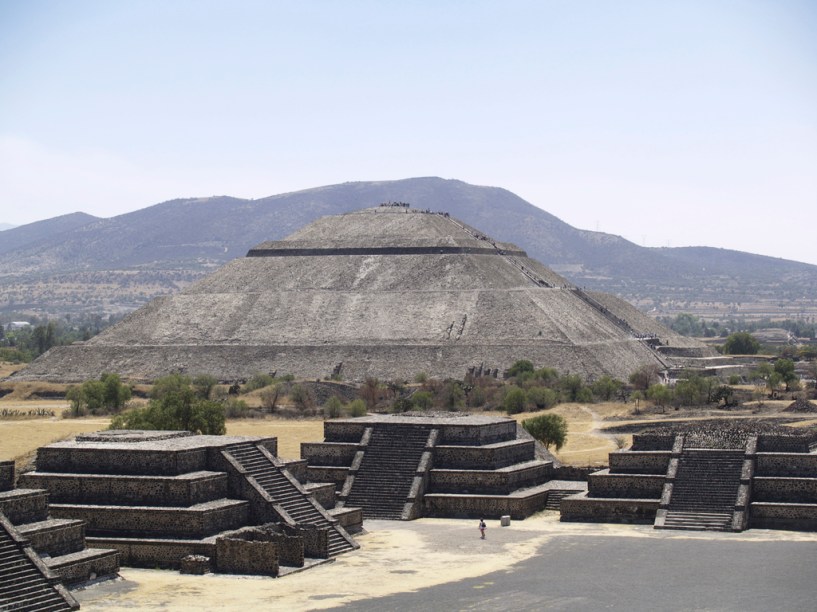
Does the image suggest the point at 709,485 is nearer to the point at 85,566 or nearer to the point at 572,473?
the point at 572,473

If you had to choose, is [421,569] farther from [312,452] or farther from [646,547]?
[312,452]

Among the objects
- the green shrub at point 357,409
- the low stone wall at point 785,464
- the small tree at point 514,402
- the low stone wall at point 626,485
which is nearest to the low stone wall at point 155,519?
the low stone wall at point 626,485

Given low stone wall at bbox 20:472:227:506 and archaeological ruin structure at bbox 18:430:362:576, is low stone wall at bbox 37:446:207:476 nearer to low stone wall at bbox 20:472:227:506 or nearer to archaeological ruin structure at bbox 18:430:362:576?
archaeological ruin structure at bbox 18:430:362:576

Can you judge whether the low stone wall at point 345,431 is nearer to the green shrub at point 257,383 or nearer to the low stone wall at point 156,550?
the low stone wall at point 156,550

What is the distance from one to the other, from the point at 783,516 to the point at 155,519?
19.9 meters

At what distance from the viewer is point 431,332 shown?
125 m

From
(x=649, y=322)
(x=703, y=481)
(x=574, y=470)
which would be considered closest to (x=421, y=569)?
(x=703, y=481)

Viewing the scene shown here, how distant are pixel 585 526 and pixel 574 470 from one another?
7398 mm

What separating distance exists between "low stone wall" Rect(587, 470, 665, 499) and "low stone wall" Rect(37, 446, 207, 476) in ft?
46.1

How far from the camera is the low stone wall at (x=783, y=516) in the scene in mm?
47625

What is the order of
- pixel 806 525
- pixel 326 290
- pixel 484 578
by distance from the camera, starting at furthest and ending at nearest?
1. pixel 326 290
2. pixel 806 525
3. pixel 484 578

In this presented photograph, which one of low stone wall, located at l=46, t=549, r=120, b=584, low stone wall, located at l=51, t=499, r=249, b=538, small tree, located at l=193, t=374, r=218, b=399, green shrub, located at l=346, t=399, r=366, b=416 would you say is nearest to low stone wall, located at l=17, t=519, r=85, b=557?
low stone wall, located at l=46, t=549, r=120, b=584

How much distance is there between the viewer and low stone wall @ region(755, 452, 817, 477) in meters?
49.2

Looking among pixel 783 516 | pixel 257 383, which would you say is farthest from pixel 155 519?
pixel 257 383
